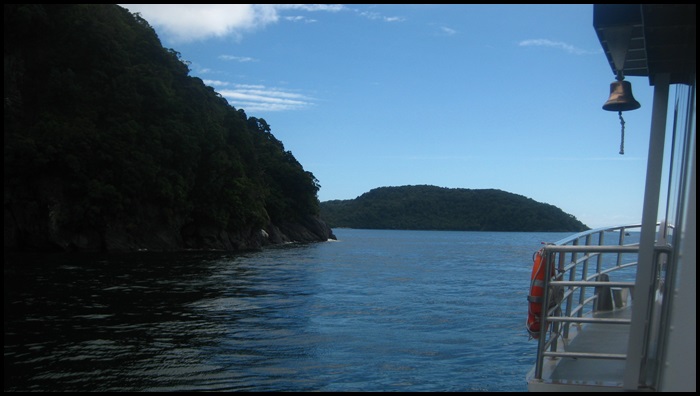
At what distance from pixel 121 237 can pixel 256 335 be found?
3949cm

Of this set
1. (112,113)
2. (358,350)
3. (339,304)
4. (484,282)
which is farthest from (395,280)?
(112,113)

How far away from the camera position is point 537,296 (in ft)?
16.9

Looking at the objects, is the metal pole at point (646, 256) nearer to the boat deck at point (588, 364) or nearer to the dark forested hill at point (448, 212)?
the boat deck at point (588, 364)

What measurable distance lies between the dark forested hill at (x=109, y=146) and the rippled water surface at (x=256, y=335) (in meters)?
22.5

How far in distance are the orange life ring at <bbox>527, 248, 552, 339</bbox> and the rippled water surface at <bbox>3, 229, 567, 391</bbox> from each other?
4.53 metres

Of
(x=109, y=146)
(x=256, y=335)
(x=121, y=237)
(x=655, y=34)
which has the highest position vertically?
(x=109, y=146)

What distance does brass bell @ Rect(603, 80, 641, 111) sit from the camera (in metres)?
4.90

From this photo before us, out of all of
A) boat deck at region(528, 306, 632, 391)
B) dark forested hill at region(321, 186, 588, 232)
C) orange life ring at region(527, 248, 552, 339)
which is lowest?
boat deck at region(528, 306, 632, 391)

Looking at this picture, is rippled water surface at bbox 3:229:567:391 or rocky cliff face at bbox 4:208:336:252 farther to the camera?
rocky cliff face at bbox 4:208:336:252

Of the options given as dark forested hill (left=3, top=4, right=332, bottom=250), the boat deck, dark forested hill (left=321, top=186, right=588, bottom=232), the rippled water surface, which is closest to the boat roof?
the boat deck

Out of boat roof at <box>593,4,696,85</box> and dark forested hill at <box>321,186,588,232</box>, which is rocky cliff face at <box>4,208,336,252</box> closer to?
boat roof at <box>593,4,696,85</box>

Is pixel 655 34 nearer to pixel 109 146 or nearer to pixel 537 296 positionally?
pixel 537 296

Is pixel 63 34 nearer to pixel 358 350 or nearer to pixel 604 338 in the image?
pixel 358 350

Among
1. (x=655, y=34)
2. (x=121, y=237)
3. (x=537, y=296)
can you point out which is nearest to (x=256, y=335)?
(x=537, y=296)
